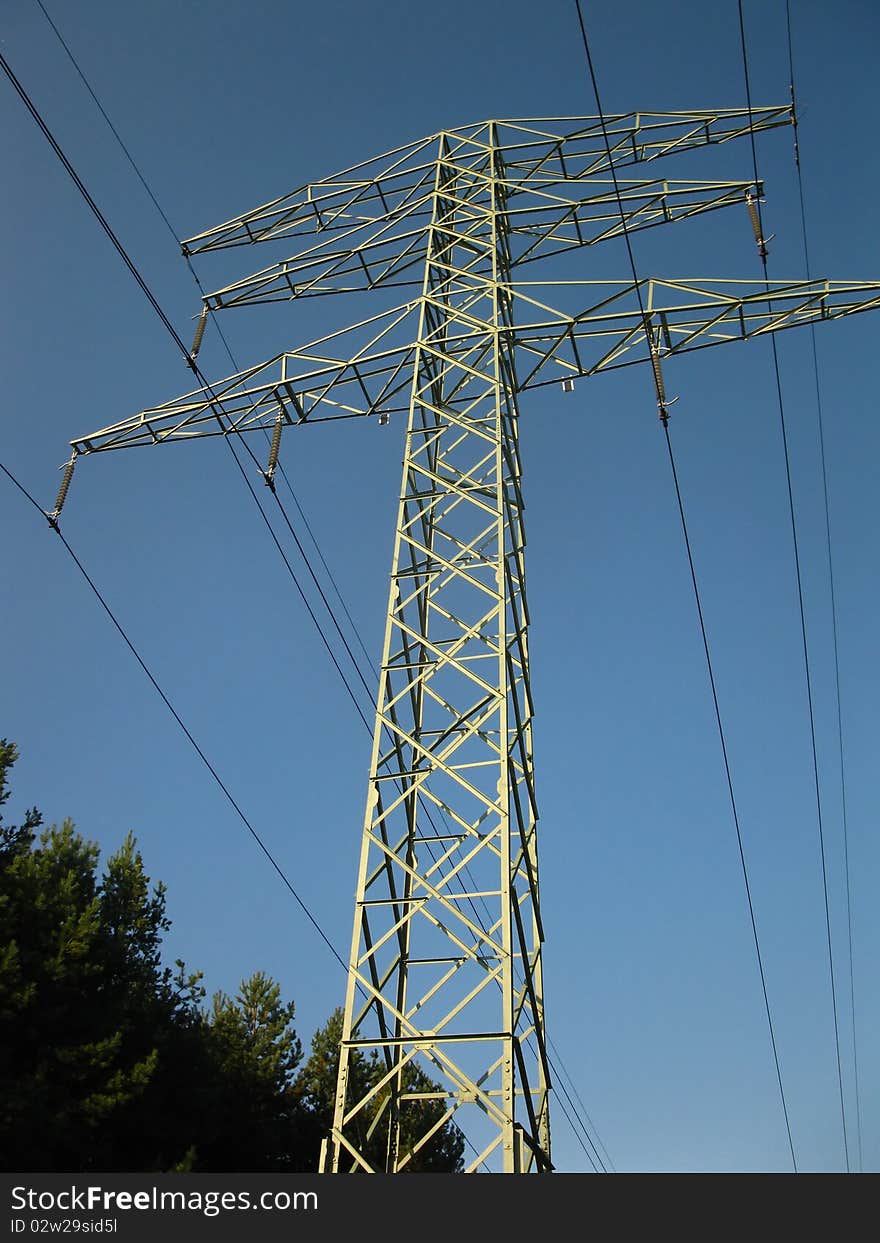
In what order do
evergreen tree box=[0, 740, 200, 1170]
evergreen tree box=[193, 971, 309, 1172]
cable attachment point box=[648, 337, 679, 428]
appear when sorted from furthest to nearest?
1. evergreen tree box=[193, 971, 309, 1172]
2. evergreen tree box=[0, 740, 200, 1170]
3. cable attachment point box=[648, 337, 679, 428]

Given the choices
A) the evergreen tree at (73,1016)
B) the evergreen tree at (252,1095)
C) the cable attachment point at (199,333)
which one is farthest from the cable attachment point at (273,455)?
the evergreen tree at (252,1095)

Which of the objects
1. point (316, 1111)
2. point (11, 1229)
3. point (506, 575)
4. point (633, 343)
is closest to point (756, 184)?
point (633, 343)

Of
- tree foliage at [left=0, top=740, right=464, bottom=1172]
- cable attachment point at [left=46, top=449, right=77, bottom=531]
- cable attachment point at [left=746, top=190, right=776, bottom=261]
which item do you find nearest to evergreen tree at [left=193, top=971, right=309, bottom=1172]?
tree foliage at [left=0, top=740, right=464, bottom=1172]

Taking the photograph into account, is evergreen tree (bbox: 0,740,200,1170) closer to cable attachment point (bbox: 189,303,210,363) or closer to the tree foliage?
the tree foliage

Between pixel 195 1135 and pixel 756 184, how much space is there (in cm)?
2134

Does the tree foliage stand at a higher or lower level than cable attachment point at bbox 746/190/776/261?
lower

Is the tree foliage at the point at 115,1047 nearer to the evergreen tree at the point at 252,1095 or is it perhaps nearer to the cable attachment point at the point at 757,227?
the evergreen tree at the point at 252,1095

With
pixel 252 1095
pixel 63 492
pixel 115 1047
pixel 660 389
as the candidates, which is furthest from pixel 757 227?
pixel 252 1095

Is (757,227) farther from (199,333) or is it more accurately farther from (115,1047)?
(115,1047)

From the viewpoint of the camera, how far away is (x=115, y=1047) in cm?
1800

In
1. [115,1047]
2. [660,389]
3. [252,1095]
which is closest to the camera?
[660,389]

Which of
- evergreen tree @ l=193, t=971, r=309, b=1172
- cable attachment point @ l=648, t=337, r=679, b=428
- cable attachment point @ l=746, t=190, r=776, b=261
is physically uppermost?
cable attachment point @ l=746, t=190, r=776, b=261

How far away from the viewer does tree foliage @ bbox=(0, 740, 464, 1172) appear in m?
17.2

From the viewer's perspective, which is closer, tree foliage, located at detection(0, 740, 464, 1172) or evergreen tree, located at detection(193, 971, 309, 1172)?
tree foliage, located at detection(0, 740, 464, 1172)
